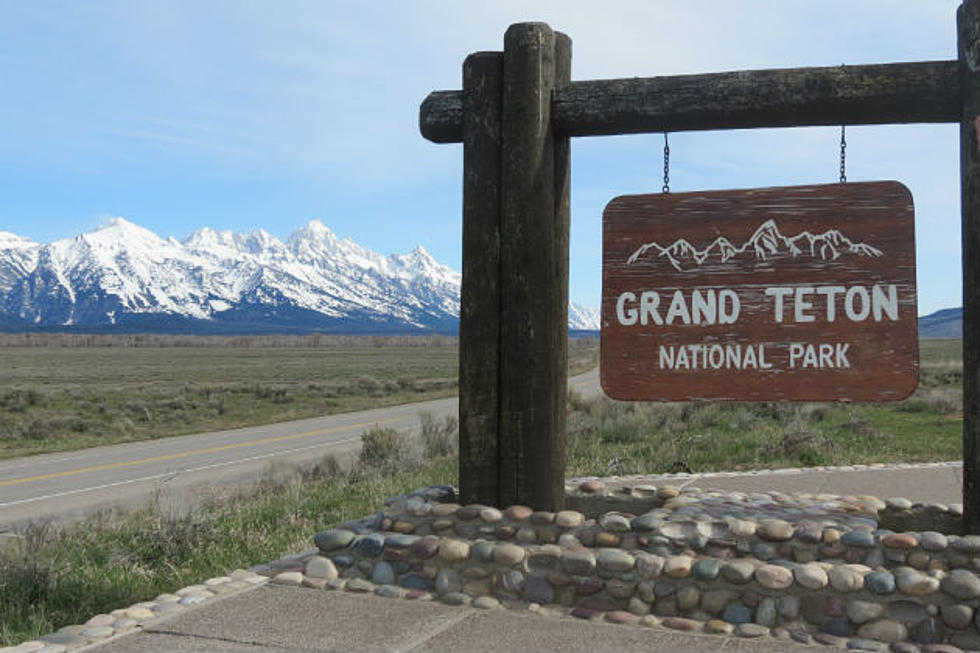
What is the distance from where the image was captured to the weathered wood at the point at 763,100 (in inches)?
211

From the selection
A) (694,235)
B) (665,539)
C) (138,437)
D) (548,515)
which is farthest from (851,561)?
(138,437)

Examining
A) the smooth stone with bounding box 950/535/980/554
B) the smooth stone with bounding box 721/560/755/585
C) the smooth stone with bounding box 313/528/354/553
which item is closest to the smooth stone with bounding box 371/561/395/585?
the smooth stone with bounding box 313/528/354/553

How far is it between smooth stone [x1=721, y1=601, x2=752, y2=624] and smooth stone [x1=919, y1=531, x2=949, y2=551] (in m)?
0.96

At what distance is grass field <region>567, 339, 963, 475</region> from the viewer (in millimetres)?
12430

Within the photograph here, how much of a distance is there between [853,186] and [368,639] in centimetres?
360

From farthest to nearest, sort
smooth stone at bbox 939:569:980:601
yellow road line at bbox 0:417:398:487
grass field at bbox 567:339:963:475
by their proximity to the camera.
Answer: yellow road line at bbox 0:417:398:487, grass field at bbox 567:339:963:475, smooth stone at bbox 939:569:980:601

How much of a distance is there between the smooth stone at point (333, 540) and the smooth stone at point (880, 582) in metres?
2.86

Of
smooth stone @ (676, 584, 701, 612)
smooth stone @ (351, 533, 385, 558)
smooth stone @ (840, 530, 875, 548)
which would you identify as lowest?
smooth stone @ (676, 584, 701, 612)

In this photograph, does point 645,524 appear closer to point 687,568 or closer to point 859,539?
point 687,568

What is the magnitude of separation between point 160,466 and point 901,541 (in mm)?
15040

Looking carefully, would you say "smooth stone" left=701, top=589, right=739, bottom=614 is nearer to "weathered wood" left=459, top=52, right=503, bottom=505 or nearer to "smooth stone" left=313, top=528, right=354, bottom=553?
"weathered wood" left=459, top=52, right=503, bottom=505

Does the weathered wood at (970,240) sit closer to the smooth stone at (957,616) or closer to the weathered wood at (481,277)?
the smooth stone at (957,616)

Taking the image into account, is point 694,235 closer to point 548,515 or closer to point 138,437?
point 548,515

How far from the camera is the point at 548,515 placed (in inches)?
217
